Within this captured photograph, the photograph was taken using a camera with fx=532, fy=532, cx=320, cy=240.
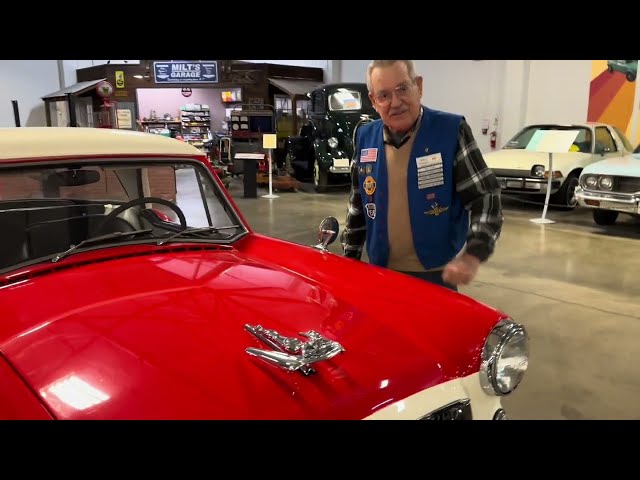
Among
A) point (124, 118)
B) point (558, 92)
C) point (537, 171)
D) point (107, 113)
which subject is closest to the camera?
point (537, 171)

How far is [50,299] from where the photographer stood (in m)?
1.52

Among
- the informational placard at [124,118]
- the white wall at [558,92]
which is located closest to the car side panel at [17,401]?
the white wall at [558,92]

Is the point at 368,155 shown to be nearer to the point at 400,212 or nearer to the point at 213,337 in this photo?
the point at 400,212

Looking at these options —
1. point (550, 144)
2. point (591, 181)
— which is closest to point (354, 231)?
point (591, 181)

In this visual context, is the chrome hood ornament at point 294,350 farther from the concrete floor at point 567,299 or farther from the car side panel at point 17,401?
the concrete floor at point 567,299

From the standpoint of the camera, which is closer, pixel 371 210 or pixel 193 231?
pixel 193 231

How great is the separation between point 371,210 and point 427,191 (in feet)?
0.92

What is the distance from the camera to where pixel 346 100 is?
11.5 metres

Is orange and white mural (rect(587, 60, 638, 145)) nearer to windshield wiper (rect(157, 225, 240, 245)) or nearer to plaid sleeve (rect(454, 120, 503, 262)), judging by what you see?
plaid sleeve (rect(454, 120, 503, 262))

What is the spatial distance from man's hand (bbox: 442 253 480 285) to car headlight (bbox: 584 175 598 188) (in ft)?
20.5

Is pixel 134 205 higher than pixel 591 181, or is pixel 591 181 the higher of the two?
pixel 134 205

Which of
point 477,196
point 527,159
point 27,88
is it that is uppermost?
point 27,88

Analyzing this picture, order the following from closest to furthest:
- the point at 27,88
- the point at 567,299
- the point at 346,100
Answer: the point at 567,299 → the point at 346,100 → the point at 27,88
